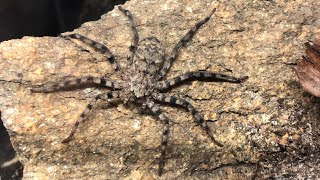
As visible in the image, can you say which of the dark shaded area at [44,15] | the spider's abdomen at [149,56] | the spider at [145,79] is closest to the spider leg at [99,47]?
the spider at [145,79]

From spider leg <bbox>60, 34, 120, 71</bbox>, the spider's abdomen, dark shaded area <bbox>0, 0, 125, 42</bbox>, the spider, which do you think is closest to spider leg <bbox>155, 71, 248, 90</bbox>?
the spider

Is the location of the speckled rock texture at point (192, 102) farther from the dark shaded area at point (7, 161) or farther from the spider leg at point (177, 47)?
the dark shaded area at point (7, 161)

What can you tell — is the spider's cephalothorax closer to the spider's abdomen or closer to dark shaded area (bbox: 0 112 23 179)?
the spider's abdomen

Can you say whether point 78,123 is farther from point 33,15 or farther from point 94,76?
point 33,15

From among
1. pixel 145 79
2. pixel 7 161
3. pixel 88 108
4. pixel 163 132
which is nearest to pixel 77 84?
pixel 88 108

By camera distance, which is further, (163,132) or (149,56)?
(149,56)

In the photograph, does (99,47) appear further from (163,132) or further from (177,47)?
(163,132)
